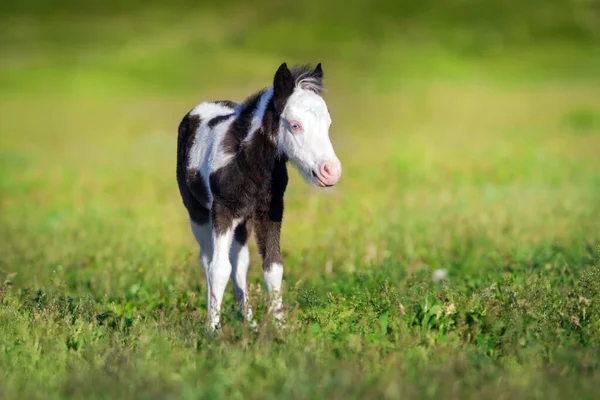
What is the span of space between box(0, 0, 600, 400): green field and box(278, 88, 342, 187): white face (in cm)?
110

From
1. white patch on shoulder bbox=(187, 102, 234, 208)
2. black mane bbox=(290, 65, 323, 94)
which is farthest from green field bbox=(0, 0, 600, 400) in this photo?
black mane bbox=(290, 65, 323, 94)

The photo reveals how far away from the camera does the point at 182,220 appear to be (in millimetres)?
15266

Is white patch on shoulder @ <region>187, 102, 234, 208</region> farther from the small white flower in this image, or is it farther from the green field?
the small white flower

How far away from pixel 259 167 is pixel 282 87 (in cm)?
75

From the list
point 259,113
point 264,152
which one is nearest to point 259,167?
point 264,152

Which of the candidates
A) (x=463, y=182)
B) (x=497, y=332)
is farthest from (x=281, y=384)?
(x=463, y=182)

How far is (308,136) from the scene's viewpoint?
7.48m

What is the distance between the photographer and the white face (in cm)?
730

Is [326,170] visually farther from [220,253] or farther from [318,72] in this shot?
[220,253]

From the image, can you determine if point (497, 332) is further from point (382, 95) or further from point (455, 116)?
point (382, 95)

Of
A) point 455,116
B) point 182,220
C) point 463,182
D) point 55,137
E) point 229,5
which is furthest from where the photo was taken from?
point 229,5

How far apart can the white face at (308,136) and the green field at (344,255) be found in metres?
1.10

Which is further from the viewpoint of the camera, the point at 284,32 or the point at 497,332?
the point at 284,32

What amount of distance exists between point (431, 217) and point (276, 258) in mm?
6473
